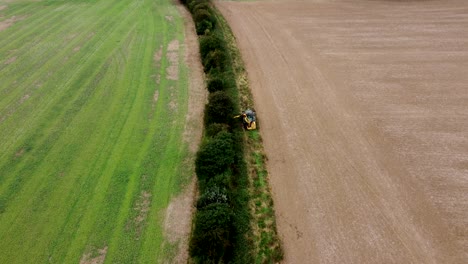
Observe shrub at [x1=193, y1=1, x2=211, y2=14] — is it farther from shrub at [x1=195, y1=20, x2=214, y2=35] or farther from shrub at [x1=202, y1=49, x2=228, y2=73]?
shrub at [x1=202, y1=49, x2=228, y2=73]

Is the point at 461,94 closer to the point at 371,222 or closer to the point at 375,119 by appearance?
the point at 375,119

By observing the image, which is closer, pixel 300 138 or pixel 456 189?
pixel 456 189

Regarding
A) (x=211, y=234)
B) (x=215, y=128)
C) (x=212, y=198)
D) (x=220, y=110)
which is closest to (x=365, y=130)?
(x=220, y=110)

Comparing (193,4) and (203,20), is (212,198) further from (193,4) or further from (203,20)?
(193,4)

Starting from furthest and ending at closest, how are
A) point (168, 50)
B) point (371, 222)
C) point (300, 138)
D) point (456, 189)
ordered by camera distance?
point (168, 50) < point (300, 138) < point (456, 189) < point (371, 222)

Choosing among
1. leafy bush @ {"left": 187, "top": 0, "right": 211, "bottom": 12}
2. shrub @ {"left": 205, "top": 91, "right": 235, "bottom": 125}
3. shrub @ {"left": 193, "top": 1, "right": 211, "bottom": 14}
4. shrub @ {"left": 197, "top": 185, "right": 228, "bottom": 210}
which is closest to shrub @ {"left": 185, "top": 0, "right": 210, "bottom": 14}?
leafy bush @ {"left": 187, "top": 0, "right": 211, "bottom": 12}

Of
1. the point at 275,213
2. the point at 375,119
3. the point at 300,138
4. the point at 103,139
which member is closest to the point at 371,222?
the point at 275,213
